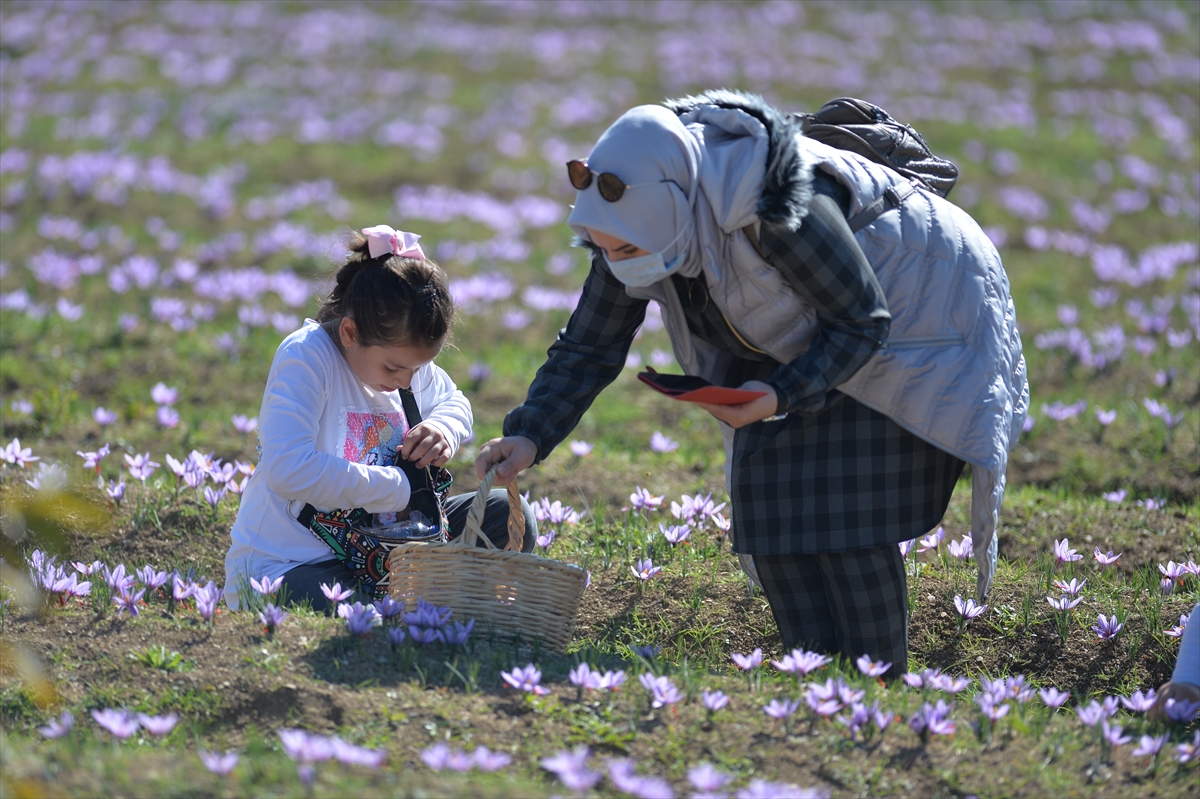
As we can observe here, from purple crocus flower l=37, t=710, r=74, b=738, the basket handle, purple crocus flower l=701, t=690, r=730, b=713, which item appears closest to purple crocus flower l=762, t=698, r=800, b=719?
purple crocus flower l=701, t=690, r=730, b=713

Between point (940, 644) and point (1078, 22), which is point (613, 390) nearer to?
point (940, 644)

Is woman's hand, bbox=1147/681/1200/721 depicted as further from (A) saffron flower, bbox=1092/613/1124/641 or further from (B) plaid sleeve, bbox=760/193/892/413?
(B) plaid sleeve, bbox=760/193/892/413

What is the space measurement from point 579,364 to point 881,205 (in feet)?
3.54

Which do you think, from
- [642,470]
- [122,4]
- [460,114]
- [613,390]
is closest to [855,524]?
[642,470]

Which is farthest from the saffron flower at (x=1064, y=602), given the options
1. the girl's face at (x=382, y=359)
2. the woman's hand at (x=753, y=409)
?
the girl's face at (x=382, y=359)

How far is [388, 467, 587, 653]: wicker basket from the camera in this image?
136 inches

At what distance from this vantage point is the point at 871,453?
11.4 feet

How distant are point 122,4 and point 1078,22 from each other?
50.7 ft

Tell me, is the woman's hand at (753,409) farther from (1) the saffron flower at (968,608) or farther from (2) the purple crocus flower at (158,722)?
(2) the purple crocus flower at (158,722)

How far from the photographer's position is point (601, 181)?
300cm

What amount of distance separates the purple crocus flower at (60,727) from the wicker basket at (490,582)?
1028mm

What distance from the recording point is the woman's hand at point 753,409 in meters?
3.10

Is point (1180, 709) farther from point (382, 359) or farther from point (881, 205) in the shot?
point (382, 359)

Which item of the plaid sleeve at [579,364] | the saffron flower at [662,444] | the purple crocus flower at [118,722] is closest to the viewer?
the purple crocus flower at [118,722]
